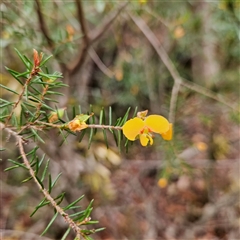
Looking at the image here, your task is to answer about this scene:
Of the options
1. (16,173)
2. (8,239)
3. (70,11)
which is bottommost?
(8,239)

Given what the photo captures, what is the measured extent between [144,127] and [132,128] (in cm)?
2

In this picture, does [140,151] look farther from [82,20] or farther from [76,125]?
[76,125]

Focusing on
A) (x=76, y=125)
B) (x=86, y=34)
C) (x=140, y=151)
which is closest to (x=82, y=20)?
(x=86, y=34)

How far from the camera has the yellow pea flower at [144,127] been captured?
501mm

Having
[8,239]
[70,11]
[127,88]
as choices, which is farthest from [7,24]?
[8,239]

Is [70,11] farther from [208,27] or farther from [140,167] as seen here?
[140,167]

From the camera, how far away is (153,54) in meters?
→ 1.92

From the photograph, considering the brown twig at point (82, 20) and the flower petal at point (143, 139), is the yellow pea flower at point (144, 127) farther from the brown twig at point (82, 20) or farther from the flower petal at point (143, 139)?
the brown twig at point (82, 20)

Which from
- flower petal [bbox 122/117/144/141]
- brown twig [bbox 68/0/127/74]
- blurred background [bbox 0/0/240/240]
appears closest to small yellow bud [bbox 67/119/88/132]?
flower petal [bbox 122/117/144/141]

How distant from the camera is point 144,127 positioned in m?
0.52

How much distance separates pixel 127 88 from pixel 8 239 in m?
0.88

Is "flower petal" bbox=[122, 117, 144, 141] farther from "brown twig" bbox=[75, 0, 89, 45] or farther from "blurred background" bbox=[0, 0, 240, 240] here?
"blurred background" bbox=[0, 0, 240, 240]

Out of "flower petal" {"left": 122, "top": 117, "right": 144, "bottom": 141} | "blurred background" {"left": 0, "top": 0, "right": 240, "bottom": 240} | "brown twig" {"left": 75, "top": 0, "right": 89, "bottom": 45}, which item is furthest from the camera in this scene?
"blurred background" {"left": 0, "top": 0, "right": 240, "bottom": 240}

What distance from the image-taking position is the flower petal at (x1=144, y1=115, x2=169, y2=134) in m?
0.51
